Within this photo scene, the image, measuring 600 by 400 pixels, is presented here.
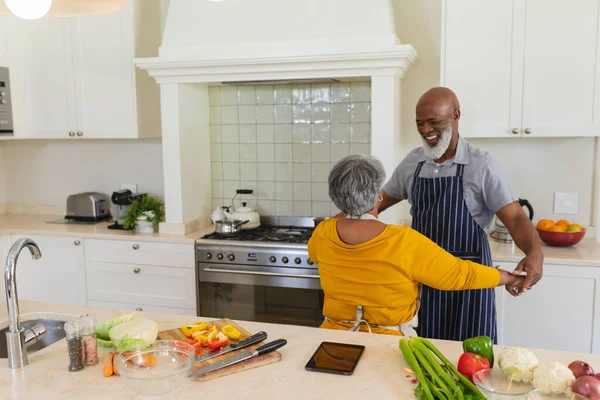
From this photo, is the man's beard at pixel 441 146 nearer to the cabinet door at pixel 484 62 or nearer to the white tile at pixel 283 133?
the cabinet door at pixel 484 62

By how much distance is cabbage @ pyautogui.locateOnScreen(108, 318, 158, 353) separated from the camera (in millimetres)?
1690

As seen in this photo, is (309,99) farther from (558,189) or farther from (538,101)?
(558,189)

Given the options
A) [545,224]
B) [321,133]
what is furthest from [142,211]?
[545,224]

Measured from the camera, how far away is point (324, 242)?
2.07 meters

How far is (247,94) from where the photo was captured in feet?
13.1

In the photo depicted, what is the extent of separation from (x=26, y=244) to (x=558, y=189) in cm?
307

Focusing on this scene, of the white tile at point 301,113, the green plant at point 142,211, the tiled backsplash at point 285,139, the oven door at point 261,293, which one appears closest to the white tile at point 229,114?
the tiled backsplash at point 285,139

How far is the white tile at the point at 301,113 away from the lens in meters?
3.88

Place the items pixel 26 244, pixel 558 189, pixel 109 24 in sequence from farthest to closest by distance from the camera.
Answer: pixel 109 24
pixel 558 189
pixel 26 244

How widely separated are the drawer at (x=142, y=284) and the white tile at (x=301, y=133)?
1171 mm

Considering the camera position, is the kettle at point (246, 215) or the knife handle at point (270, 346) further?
the kettle at point (246, 215)

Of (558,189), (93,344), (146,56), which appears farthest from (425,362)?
(146,56)

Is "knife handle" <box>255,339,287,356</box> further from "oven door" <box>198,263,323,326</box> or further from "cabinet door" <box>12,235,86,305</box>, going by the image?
"cabinet door" <box>12,235,86,305</box>

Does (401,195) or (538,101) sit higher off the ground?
(538,101)
